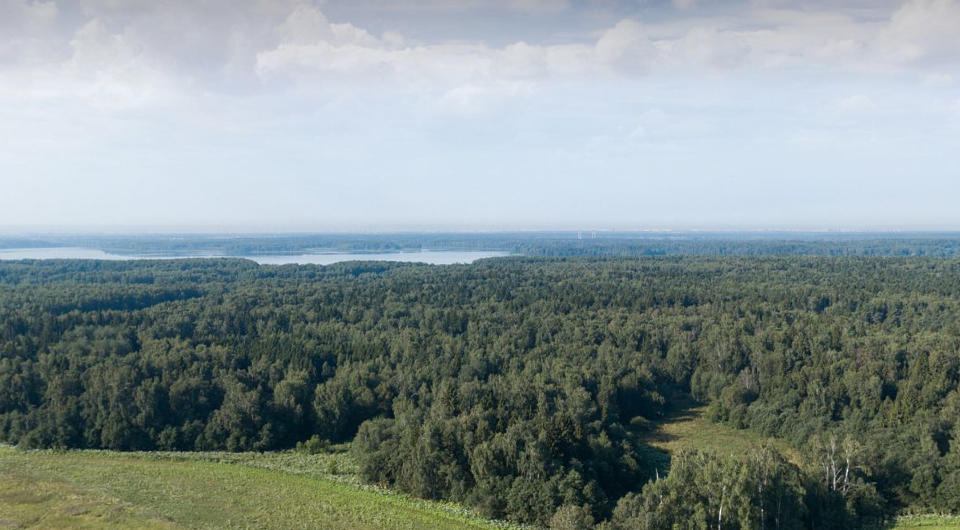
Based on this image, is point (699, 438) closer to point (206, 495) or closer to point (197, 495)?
point (206, 495)

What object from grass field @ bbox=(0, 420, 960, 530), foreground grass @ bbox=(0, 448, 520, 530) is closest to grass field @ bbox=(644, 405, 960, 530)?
grass field @ bbox=(0, 420, 960, 530)

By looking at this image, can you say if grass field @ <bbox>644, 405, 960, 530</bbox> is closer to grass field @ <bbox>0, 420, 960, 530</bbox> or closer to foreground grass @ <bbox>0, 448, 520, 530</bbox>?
grass field @ <bbox>0, 420, 960, 530</bbox>

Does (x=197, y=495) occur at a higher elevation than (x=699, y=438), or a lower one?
higher

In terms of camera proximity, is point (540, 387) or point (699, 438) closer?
point (540, 387)

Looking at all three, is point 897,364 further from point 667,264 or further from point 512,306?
point 667,264

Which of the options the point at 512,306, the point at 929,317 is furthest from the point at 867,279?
the point at 512,306

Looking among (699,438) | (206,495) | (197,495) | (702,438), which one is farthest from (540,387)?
(197,495)

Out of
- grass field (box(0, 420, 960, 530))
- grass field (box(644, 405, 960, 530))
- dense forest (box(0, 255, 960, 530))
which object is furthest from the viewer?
grass field (box(644, 405, 960, 530))
